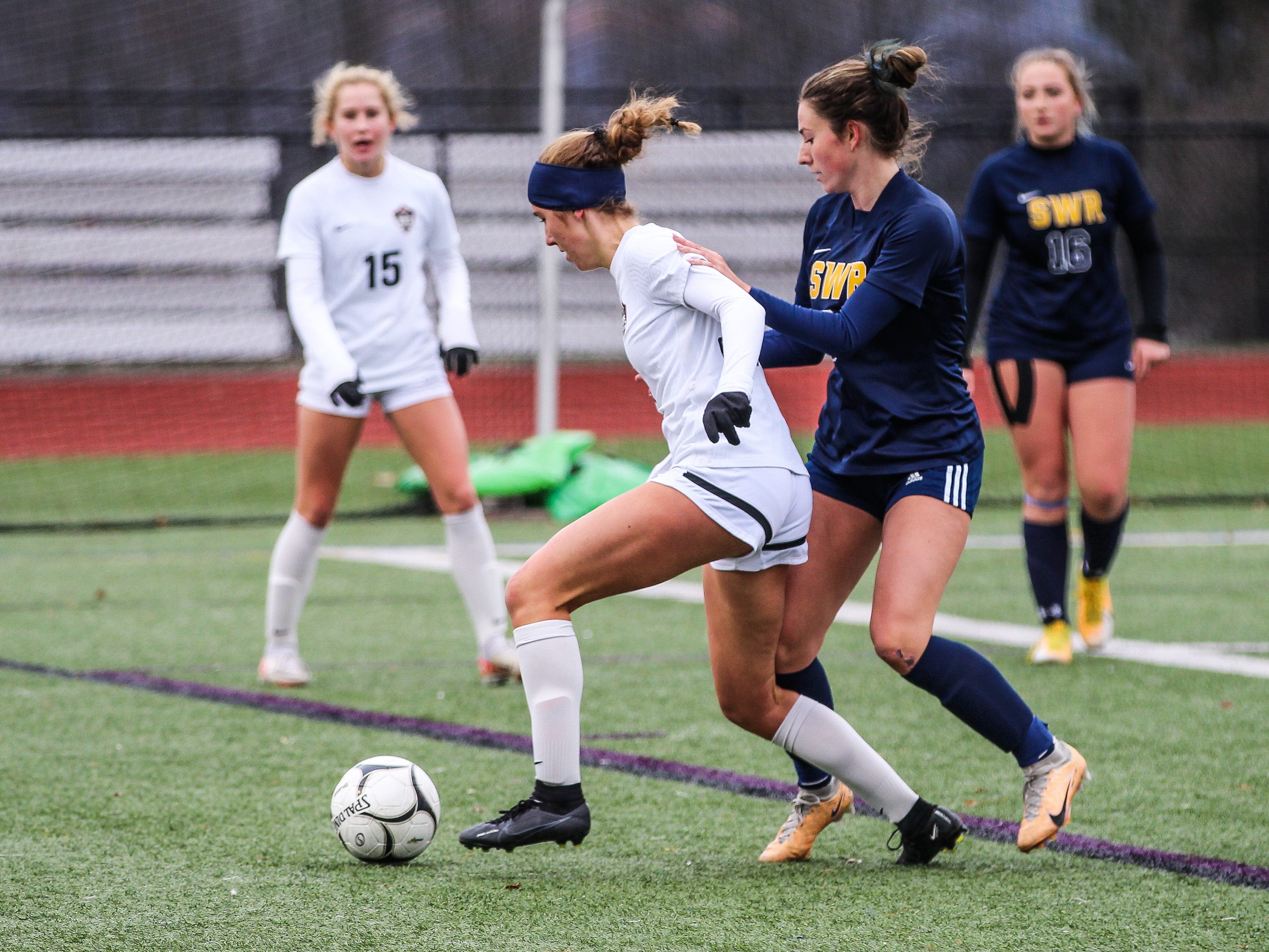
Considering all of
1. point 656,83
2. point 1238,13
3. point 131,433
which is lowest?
point 131,433

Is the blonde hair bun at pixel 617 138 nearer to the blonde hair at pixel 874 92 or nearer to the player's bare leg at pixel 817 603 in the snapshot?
the blonde hair at pixel 874 92

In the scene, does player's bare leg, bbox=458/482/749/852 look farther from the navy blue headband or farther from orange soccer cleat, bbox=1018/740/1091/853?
orange soccer cleat, bbox=1018/740/1091/853

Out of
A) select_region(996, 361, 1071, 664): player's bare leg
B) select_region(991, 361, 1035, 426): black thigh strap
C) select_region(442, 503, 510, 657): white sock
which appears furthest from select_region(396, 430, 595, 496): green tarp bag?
select_region(991, 361, 1035, 426): black thigh strap

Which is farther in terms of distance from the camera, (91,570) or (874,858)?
A: (91,570)

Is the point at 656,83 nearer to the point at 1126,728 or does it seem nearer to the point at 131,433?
the point at 131,433

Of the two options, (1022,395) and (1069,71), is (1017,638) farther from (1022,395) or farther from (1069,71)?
(1069,71)

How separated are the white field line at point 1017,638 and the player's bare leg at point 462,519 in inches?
24.3

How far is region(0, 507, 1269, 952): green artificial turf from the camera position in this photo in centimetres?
295

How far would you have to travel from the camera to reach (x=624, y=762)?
170 inches

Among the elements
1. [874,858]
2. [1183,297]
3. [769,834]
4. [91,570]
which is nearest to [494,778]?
[769,834]

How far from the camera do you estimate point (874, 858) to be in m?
3.48

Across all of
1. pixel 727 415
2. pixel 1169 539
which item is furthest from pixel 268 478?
pixel 727 415

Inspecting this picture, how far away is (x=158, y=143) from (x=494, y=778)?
9.74m

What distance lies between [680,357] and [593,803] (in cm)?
127
